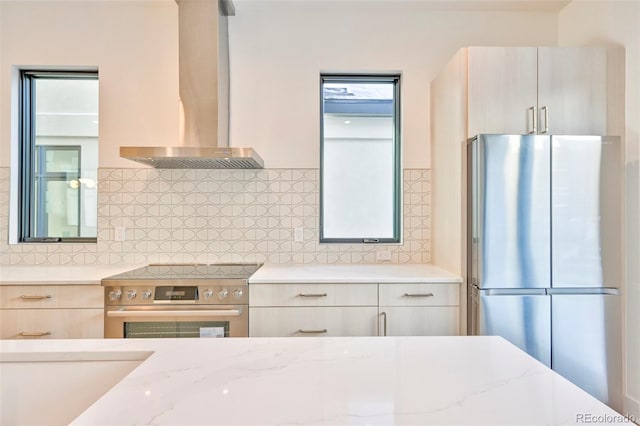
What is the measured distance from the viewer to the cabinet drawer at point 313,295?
2158 millimetres

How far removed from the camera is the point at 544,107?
2145 millimetres

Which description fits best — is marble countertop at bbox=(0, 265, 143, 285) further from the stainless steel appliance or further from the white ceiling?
the white ceiling

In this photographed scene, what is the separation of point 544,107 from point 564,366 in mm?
1462

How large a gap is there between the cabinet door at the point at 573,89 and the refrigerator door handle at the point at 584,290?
35.3 inches

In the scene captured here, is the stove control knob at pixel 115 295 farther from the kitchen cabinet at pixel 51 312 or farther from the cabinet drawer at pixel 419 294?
the cabinet drawer at pixel 419 294

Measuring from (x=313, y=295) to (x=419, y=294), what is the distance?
63 centimetres

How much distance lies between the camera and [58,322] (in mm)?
2133

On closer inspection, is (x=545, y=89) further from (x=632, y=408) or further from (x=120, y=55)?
(x=120, y=55)

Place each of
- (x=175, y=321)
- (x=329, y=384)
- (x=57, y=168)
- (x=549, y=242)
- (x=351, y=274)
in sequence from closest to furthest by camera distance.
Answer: (x=329, y=384)
(x=549, y=242)
(x=175, y=321)
(x=351, y=274)
(x=57, y=168)

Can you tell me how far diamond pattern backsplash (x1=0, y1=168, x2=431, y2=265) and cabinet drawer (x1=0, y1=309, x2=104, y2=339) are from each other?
2.13ft

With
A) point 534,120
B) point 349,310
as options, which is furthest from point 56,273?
point 534,120

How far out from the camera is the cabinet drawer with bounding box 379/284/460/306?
218cm

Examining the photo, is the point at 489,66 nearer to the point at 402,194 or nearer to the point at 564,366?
the point at 402,194

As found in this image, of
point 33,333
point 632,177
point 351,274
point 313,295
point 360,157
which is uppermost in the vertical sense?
point 360,157
